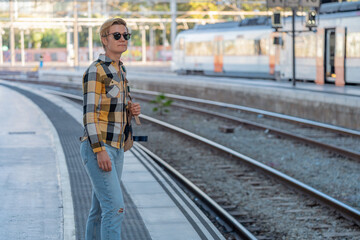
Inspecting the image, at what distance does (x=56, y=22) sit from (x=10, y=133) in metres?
42.9

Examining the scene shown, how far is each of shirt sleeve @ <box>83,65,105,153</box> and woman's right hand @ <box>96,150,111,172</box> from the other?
1.2 inches

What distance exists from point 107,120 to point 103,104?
118mm

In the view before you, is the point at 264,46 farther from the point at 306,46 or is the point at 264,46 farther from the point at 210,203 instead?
the point at 210,203

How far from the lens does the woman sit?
4672 mm

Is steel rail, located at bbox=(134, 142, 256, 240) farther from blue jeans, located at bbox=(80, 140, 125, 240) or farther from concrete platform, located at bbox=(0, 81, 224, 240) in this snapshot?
blue jeans, located at bbox=(80, 140, 125, 240)

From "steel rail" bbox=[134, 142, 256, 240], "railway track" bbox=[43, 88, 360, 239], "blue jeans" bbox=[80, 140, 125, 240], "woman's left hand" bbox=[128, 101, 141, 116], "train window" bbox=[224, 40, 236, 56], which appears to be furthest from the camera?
"train window" bbox=[224, 40, 236, 56]

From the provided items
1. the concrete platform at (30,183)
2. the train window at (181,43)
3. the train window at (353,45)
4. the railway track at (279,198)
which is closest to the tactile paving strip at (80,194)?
the concrete platform at (30,183)

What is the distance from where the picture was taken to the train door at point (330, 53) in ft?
84.2

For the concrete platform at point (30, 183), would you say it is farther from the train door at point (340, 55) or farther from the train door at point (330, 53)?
the train door at point (330, 53)

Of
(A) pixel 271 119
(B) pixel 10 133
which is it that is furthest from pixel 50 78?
(B) pixel 10 133

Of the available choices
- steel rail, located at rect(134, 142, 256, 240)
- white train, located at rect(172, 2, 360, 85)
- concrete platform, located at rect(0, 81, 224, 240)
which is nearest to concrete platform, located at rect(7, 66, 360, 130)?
white train, located at rect(172, 2, 360, 85)

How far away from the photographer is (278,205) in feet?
31.1

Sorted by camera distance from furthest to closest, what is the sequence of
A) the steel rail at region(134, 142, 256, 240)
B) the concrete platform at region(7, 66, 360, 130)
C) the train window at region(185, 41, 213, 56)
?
the train window at region(185, 41, 213, 56) → the concrete platform at region(7, 66, 360, 130) → the steel rail at region(134, 142, 256, 240)

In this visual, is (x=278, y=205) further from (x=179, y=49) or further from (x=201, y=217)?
(x=179, y=49)
